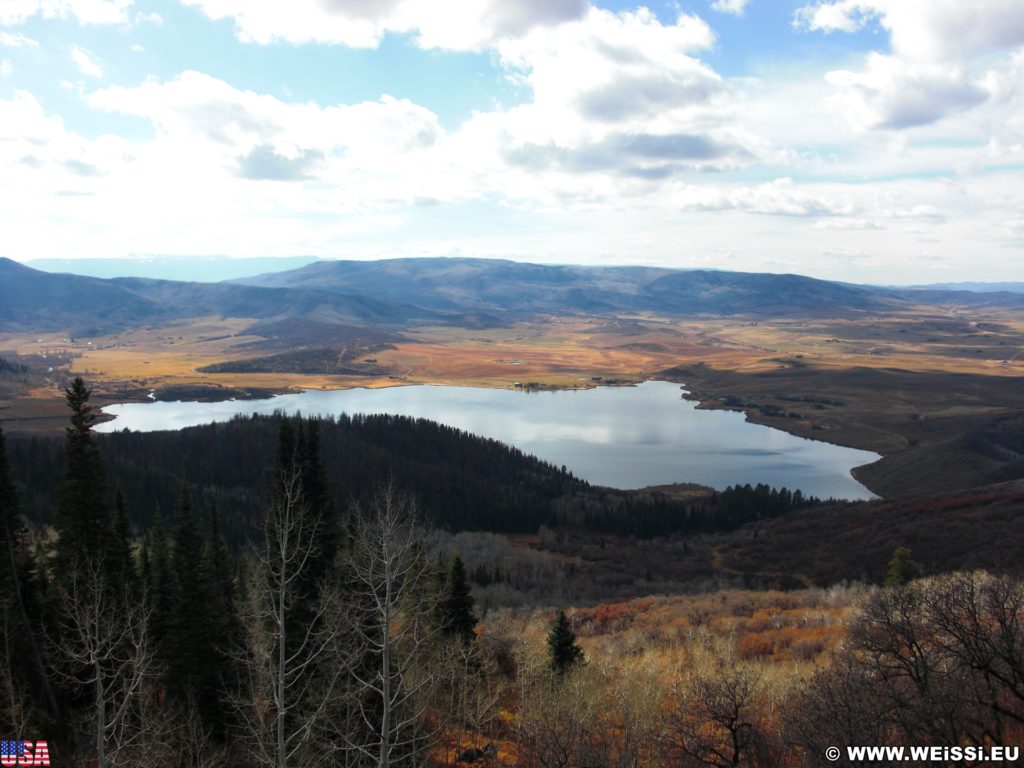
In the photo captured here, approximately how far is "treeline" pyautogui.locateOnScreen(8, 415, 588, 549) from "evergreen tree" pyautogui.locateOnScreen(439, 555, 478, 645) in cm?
4987

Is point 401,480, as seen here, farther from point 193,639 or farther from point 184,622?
point 193,639

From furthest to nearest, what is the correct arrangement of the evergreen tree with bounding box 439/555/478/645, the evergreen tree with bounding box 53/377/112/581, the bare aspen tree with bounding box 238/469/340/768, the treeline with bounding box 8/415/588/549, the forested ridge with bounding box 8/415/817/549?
1. the treeline with bounding box 8/415/588/549
2. the forested ridge with bounding box 8/415/817/549
3. the evergreen tree with bounding box 439/555/478/645
4. the evergreen tree with bounding box 53/377/112/581
5. the bare aspen tree with bounding box 238/469/340/768

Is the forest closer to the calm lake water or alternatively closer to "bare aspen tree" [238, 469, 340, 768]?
"bare aspen tree" [238, 469, 340, 768]

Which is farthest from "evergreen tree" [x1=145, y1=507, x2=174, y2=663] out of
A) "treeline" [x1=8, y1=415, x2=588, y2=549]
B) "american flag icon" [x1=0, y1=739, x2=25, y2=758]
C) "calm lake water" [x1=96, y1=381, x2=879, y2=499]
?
"calm lake water" [x1=96, y1=381, x2=879, y2=499]

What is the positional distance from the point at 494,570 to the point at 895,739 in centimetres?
4750

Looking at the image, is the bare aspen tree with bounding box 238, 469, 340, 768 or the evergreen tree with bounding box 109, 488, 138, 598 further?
the evergreen tree with bounding box 109, 488, 138, 598

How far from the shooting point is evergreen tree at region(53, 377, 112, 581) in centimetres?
2350

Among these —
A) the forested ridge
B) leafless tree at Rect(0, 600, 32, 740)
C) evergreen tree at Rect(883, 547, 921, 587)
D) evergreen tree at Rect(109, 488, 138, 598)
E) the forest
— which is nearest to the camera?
the forest

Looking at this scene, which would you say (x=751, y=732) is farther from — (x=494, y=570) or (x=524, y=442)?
(x=524, y=442)

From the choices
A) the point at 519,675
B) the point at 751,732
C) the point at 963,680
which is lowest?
the point at 519,675

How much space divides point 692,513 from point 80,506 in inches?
2780

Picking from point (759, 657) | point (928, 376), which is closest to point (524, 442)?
point (759, 657)

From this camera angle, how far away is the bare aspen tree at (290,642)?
1452 centimetres

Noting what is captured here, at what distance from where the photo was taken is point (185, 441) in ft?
341
